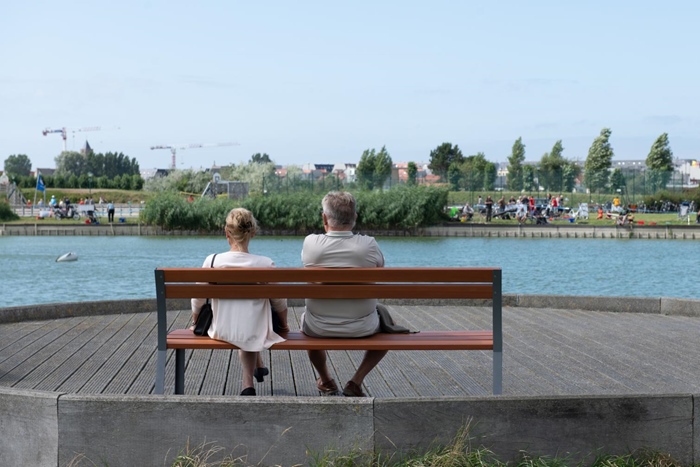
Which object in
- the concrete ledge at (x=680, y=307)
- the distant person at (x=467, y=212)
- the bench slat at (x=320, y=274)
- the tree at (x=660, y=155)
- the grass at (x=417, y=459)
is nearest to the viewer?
the grass at (x=417, y=459)

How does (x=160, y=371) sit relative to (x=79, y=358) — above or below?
above

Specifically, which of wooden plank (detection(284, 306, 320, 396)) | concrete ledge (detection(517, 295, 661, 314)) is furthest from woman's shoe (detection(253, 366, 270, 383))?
concrete ledge (detection(517, 295, 661, 314))

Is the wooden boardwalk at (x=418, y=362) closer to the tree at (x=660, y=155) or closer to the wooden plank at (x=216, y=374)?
the wooden plank at (x=216, y=374)

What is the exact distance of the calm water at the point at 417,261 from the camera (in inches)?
1252

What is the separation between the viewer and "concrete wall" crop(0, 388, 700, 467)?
448 cm

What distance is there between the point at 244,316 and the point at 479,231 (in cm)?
5568

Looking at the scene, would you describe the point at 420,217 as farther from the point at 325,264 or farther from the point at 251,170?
the point at 251,170

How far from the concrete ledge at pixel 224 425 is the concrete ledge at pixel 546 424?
16cm

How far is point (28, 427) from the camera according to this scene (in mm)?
4594

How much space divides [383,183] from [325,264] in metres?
58.5

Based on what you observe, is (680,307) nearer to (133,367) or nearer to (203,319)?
(133,367)

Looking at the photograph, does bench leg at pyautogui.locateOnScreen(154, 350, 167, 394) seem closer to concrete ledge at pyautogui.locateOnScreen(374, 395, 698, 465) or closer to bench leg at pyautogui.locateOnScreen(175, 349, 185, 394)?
bench leg at pyautogui.locateOnScreen(175, 349, 185, 394)

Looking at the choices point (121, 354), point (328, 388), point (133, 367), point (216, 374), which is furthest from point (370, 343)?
point (121, 354)

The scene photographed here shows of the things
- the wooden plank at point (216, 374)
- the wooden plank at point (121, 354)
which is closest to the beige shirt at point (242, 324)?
the wooden plank at point (216, 374)
